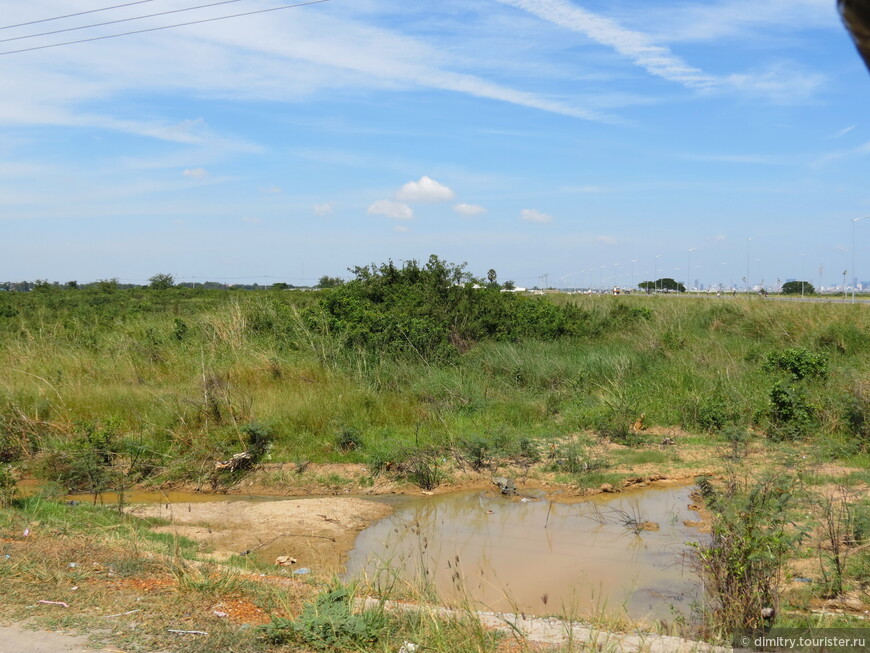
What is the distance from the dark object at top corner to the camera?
181 centimetres

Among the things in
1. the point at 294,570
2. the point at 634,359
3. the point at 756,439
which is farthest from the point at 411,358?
the point at 294,570

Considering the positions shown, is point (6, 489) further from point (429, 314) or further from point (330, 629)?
point (429, 314)

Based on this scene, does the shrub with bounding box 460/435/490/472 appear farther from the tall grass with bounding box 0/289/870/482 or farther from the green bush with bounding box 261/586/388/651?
the green bush with bounding box 261/586/388/651

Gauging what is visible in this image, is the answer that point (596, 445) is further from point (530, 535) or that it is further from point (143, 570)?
point (143, 570)

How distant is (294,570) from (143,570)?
146 centimetres

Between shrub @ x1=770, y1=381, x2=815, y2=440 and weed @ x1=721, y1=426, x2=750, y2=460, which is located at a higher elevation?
shrub @ x1=770, y1=381, x2=815, y2=440

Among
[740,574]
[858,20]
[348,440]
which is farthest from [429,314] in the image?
[858,20]

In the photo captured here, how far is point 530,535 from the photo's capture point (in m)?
7.41

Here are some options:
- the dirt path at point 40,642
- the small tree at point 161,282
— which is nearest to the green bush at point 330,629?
the dirt path at point 40,642

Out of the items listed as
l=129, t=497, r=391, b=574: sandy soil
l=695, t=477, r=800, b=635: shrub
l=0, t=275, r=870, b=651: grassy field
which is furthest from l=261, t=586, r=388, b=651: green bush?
l=129, t=497, r=391, b=574: sandy soil

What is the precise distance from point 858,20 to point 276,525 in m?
6.88

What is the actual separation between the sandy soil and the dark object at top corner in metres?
5.37

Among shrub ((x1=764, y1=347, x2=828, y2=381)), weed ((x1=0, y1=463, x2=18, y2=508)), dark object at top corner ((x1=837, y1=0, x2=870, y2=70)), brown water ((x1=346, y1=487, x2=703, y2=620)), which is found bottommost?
brown water ((x1=346, y1=487, x2=703, y2=620))

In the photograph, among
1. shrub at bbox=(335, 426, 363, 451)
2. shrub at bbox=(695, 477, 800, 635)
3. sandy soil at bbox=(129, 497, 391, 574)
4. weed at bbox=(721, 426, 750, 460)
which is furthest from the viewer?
shrub at bbox=(335, 426, 363, 451)
